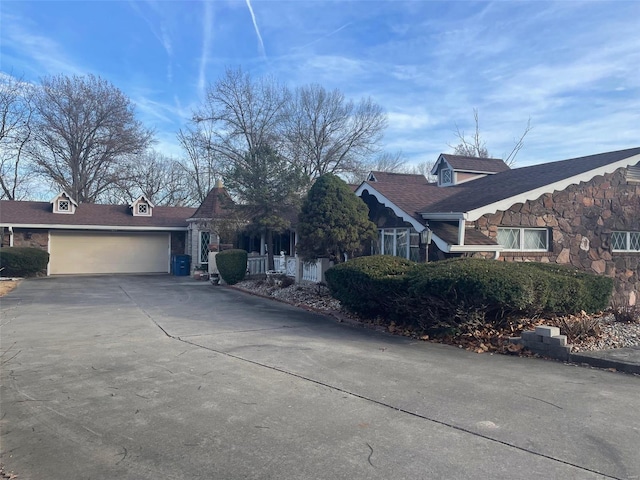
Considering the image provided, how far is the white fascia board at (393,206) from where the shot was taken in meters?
13.0

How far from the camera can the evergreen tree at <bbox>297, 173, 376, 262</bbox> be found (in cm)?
1405

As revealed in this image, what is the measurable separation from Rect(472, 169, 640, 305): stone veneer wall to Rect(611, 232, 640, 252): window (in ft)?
0.61

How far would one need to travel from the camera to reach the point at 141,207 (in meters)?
28.0

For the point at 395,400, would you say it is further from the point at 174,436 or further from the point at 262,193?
the point at 262,193

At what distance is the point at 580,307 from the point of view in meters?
8.77

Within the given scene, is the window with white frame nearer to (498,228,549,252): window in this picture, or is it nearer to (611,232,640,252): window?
(498,228,549,252): window

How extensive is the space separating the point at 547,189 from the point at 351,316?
6738 millimetres

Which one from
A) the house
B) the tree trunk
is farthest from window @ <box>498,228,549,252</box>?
the house

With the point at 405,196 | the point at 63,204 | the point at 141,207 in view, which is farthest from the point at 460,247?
the point at 63,204

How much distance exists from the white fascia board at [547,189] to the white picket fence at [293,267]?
5032 millimetres

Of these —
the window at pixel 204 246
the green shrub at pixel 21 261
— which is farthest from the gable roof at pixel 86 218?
the window at pixel 204 246

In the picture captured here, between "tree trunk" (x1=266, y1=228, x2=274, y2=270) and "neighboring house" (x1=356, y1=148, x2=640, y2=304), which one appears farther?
"tree trunk" (x1=266, y1=228, x2=274, y2=270)

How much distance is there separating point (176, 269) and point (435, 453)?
77.1 feet

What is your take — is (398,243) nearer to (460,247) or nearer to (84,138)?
(460,247)
